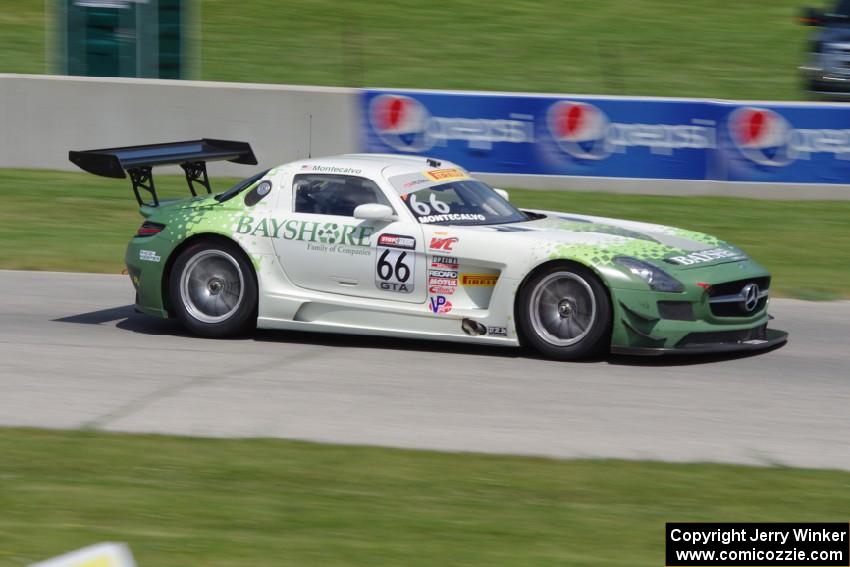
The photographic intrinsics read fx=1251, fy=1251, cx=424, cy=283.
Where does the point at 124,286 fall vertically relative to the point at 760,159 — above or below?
below

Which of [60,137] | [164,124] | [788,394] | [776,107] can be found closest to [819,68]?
[776,107]

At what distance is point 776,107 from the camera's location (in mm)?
15531

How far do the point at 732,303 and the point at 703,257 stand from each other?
0.42 metres

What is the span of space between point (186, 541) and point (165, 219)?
16.6 feet

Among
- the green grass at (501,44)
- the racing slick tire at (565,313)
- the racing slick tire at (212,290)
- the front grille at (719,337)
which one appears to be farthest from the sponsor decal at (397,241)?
the green grass at (501,44)

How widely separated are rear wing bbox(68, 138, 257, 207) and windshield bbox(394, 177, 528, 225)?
191cm

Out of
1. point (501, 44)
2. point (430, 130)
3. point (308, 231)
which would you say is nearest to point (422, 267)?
point (308, 231)

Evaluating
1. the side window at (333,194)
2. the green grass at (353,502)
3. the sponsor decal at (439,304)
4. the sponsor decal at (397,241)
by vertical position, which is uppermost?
the side window at (333,194)

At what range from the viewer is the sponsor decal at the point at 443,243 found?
29.0 feet

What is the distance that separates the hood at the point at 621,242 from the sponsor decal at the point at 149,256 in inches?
102

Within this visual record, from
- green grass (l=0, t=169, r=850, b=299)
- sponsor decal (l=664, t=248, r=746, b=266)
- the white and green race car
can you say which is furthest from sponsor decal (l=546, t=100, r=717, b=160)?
A: sponsor decal (l=664, t=248, r=746, b=266)

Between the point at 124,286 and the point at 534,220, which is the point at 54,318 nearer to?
the point at 124,286

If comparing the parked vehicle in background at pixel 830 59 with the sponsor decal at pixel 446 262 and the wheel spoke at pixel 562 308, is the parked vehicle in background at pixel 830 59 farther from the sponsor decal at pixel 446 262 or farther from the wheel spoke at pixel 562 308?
the sponsor decal at pixel 446 262

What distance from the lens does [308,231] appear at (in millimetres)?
9242
